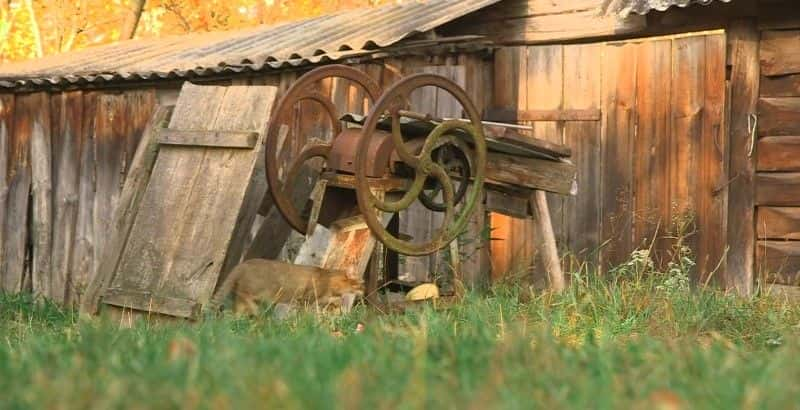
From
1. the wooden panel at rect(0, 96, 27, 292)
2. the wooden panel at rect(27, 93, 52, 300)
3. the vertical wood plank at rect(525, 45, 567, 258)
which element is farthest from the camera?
the wooden panel at rect(0, 96, 27, 292)

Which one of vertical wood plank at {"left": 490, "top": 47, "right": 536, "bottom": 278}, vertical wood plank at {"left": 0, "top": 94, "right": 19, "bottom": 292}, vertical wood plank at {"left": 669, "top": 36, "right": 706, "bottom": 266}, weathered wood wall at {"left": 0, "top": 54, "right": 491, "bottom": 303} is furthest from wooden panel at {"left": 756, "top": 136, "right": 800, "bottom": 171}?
vertical wood plank at {"left": 0, "top": 94, "right": 19, "bottom": 292}

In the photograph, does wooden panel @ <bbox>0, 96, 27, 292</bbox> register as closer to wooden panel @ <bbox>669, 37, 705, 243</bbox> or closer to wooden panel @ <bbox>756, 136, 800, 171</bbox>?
wooden panel @ <bbox>669, 37, 705, 243</bbox>

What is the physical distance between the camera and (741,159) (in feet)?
32.2

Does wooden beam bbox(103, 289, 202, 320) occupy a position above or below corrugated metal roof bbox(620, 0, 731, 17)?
below

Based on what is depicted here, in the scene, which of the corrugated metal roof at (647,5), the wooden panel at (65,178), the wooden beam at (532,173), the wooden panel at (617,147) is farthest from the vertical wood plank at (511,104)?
the wooden panel at (65,178)

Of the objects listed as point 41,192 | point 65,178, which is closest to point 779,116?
point 65,178

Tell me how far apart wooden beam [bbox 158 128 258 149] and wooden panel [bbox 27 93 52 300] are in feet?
14.2

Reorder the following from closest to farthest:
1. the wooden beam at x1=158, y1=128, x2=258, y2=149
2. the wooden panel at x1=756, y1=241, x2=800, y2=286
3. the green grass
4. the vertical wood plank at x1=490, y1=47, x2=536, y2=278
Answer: the green grass → the wooden beam at x1=158, y1=128, x2=258, y2=149 → the wooden panel at x1=756, y1=241, x2=800, y2=286 → the vertical wood plank at x1=490, y1=47, x2=536, y2=278

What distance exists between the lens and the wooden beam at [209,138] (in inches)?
317

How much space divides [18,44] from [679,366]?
83.0ft

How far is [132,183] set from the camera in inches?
344

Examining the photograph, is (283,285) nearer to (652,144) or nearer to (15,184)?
(652,144)

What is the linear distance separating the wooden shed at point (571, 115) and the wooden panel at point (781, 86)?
1 centimetres

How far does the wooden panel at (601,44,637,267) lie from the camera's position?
10.4m
